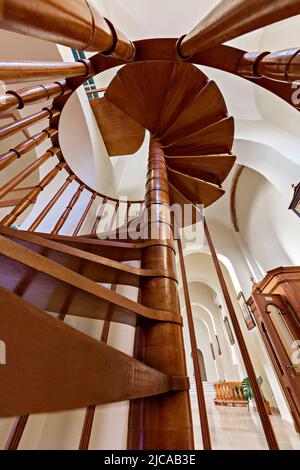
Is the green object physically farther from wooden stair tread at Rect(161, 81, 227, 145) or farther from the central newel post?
wooden stair tread at Rect(161, 81, 227, 145)

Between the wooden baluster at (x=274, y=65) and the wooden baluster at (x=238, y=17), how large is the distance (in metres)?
0.23

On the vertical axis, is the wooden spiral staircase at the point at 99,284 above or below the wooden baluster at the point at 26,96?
below

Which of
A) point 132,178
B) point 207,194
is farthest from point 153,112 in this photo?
point 132,178

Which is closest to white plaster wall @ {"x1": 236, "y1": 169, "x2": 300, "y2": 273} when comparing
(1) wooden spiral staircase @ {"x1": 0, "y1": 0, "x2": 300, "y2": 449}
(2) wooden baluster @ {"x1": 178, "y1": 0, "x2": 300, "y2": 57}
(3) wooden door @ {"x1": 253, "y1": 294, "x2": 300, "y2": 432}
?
(3) wooden door @ {"x1": 253, "y1": 294, "x2": 300, "y2": 432}

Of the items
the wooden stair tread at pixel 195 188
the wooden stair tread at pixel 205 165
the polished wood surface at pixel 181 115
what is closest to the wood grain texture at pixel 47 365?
the polished wood surface at pixel 181 115

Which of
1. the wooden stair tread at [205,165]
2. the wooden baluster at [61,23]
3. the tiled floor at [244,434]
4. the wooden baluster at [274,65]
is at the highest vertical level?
the wooden stair tread at [205,165]

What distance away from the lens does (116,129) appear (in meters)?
3.43

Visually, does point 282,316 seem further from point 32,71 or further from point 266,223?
point 32,71

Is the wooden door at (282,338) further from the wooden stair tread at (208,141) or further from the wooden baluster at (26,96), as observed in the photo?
the wooden baluster at (26,96)

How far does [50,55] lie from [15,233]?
2.65 m

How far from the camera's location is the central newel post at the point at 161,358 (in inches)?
21.6

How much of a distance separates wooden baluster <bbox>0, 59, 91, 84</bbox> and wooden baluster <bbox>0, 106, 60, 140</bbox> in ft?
1.28

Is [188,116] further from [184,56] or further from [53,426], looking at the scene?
[53,426]

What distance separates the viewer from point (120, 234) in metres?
1.72
